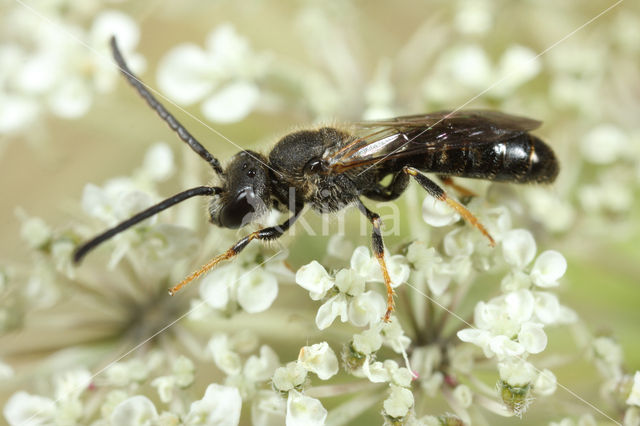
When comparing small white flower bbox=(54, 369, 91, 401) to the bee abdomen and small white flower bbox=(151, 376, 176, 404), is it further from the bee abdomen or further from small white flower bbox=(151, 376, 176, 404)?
the bee abdomen

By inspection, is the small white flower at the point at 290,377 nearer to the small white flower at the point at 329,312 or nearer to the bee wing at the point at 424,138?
the small white flower at the point at 329,312

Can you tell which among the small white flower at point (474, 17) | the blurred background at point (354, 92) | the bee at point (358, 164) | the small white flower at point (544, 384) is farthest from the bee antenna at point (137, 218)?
the small white flower at point (474, 17)

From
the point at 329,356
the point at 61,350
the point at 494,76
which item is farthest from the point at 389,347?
the point at 494,76

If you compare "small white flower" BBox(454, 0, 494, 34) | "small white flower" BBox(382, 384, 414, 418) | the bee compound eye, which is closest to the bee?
the bee compound eye

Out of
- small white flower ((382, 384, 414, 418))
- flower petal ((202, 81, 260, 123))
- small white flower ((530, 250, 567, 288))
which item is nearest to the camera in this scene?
small white flower ((382, 384, 414, 418))

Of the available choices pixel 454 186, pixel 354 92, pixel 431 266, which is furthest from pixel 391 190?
pixel 354 92

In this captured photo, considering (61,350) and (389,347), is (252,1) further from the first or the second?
(389,347)
